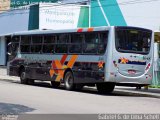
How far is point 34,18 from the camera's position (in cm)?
4003

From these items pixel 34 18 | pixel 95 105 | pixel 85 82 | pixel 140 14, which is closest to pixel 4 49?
pixel 34 18

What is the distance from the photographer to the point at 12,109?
14.5 meters

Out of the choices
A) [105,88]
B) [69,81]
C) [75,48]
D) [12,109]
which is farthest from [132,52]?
[12,109]

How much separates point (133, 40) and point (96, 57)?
1838mm

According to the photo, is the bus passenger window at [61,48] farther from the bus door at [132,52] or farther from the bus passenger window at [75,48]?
the bus door at [132,52]

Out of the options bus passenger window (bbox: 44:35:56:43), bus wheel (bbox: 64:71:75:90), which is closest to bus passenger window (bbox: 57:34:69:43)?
bus passenger window (bbox: 44:35:56:43)

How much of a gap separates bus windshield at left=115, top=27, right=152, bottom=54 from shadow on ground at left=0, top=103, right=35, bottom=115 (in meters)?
6.86

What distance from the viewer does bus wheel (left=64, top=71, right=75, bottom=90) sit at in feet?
76.4

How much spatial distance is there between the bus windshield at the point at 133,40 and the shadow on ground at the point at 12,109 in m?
6.86

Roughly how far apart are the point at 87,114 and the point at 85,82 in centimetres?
852

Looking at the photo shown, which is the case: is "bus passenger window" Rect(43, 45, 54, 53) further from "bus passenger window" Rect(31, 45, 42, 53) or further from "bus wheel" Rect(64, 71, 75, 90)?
"bus wheel" Rect(64, 71, 75, 90)

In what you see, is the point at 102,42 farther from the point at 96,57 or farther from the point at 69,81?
the point at 69,81

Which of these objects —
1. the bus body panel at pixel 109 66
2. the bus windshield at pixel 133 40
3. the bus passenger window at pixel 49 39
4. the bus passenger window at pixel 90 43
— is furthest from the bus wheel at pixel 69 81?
the bus windshield at pixel 133 40

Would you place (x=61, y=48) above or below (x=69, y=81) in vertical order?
above
